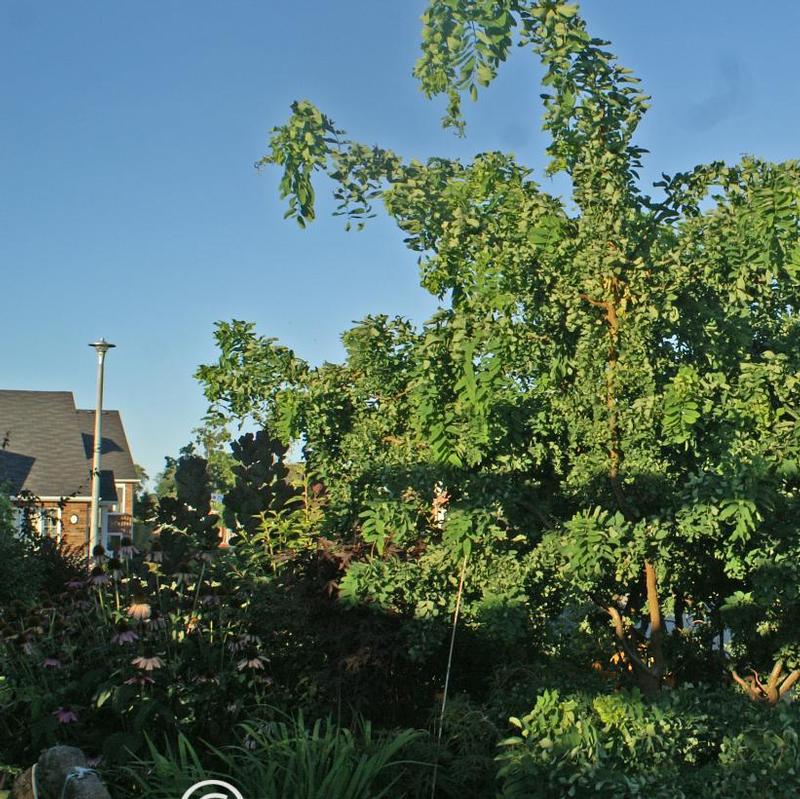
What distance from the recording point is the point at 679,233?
7.63 meters

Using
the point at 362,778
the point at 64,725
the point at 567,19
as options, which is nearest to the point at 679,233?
the point at 567,19

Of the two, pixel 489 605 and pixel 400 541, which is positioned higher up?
pixel 400 541

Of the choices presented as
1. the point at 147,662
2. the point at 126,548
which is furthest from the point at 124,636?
the point at 126,548

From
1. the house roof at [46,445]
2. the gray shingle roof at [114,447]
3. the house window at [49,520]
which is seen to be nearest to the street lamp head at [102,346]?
the house window at [49,520]

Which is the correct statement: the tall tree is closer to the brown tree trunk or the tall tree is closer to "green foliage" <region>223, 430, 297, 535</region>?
the brown tree trunk

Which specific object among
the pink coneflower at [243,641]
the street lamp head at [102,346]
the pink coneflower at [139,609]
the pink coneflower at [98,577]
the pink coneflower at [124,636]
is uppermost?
the street lamp head at [102,346]

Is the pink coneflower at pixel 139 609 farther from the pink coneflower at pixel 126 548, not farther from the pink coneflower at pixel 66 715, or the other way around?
the pink coneflower at pixel 126 548

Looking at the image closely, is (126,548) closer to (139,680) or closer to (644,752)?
(139,680)

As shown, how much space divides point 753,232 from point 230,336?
12.6 feet

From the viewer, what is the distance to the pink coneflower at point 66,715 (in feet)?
21.8

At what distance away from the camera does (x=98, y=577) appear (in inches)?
310

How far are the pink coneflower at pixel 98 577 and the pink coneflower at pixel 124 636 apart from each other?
0.61 meters

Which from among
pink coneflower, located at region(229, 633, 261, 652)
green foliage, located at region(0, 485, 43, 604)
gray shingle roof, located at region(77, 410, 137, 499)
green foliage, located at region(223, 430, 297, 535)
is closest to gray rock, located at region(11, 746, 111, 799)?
pink coneflower, located at region(229, 633, 261, 652)

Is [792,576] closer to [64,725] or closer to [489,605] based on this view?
[489,605]
